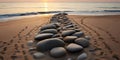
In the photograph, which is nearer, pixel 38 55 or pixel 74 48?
pixel 38 55

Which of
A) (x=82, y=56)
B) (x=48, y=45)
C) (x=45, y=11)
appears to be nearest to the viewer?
(x=82, y=56)

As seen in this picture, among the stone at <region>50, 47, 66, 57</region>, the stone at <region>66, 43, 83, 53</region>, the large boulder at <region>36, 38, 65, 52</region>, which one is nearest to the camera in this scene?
the stone at <region>50, 47, 66, 57</region>

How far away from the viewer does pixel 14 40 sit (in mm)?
6121

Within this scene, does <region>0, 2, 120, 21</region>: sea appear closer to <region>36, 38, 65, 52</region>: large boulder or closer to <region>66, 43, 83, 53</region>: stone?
<region>36, 38, 65, 52</region>: large boulder

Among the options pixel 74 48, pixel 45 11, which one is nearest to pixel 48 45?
pixel 74 48

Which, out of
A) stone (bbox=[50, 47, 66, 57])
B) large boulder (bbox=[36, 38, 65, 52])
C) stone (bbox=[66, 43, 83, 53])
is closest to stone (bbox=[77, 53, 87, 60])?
stone (bbox=[66, 43, 83, 53])

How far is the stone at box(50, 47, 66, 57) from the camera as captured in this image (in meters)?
4.41

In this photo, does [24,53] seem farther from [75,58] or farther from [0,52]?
[75,58]

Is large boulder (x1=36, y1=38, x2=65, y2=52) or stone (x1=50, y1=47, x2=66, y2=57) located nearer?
stone (x1=50, y1=47, x2=66, y2=57)

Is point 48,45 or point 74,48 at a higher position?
point 48,45

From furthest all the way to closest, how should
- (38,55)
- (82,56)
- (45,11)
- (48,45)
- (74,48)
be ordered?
→ (45,11) < (48,45) < (74,48) < (38,55) < (82,56)

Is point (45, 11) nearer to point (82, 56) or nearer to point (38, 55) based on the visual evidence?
point (38, 55)

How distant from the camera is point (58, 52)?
4.42 meters

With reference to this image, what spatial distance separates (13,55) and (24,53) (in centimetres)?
24
